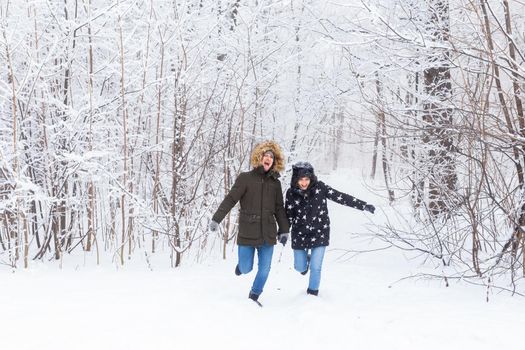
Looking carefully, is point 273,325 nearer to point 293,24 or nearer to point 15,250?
point 15,250

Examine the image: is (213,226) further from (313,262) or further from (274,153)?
(313,262)

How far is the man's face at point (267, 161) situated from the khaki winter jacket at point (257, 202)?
0.05m

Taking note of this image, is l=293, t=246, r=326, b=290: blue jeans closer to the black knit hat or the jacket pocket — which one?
the jacket pocket

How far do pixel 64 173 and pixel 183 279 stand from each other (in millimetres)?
2196

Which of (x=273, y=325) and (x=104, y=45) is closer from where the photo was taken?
(x=273, y=325)

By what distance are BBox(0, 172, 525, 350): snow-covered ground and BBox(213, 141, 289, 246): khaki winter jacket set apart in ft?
2.23

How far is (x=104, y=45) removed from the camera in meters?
6.34

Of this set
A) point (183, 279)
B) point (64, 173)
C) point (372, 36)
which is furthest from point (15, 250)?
point (372, 36)

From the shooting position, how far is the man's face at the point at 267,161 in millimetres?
4646

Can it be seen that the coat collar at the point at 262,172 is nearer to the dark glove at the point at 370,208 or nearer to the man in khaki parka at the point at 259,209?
the man in khaki parka at the point at 259,209

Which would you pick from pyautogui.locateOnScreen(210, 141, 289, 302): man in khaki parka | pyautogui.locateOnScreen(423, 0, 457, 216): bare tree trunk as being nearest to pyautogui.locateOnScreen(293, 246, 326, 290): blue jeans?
pyautogui.locateOnScreen(210, 141, 289, 302): man in khaki parka

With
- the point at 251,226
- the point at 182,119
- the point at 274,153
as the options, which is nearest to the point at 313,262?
the point at 251,226

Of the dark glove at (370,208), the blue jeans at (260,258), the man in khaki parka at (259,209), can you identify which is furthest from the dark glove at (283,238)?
the dark glove at (370,208)

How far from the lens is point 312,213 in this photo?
4.77 metres
